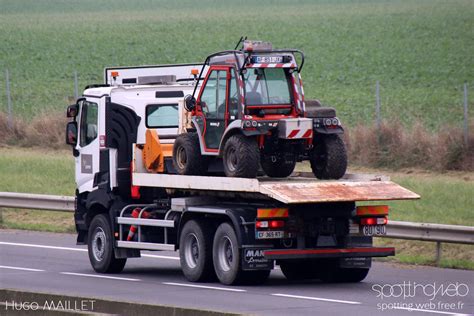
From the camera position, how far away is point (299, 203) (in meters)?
14.5

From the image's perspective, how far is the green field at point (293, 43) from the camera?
39.1 m

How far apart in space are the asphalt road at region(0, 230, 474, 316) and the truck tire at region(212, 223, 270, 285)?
13 cm

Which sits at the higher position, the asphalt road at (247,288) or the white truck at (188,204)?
the white truck at (188,204)

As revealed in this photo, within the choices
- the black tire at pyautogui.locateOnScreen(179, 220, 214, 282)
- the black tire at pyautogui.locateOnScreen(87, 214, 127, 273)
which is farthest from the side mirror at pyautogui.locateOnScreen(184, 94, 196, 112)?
the black tire at pyautogui.locateOnScreen(87, 214, 127, 273)

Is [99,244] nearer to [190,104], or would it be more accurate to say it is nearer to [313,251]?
[190,104]

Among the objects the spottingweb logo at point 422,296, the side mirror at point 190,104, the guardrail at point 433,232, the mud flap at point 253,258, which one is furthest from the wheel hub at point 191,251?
the guardrail at point 433,232

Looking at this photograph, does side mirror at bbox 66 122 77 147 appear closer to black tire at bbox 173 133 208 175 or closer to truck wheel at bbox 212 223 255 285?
black tire at bbox 173 133 208 175

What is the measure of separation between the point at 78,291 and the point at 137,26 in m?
52.0

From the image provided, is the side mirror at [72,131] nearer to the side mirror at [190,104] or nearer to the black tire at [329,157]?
the side mirror at [190,104]

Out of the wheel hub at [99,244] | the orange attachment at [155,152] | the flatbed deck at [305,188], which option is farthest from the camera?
the wheel hub at [99,244]

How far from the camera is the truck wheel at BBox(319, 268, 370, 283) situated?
1584cm

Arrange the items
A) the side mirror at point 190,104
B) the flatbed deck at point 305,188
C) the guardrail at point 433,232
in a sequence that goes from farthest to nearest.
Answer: the guardrail at point 433,232 → the side mirror at point 190,104 → the flatbed deck at point 305,188

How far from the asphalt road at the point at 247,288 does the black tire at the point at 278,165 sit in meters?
1.46

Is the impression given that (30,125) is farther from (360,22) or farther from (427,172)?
(360,22)
